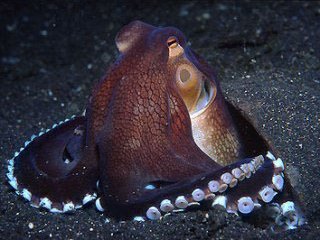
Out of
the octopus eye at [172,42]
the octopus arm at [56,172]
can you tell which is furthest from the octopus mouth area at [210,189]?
the octopus eye at [172,42]

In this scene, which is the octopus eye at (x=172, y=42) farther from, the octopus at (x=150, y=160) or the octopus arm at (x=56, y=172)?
the octopus arm at (x=56, y=172)

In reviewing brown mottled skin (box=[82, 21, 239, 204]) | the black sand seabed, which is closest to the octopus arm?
brown mottled skin (box=[82, 21, 239, 204])

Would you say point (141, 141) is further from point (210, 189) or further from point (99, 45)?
point (99, 45)

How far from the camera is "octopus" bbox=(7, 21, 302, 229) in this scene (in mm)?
2295

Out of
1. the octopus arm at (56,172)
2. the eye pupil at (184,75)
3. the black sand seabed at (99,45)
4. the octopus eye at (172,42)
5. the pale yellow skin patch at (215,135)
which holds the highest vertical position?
the octopus eye at (172,42)

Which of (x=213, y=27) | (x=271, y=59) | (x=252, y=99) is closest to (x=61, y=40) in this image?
(x=213, y=27)

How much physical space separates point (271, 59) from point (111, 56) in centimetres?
174

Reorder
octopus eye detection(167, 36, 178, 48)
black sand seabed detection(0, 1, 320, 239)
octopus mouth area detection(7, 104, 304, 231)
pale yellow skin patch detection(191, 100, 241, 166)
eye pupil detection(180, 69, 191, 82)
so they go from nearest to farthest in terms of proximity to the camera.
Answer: octopus mouth area detection(7, 104, 304, 231) < octopus eye detection(167, 36, 178, 48) < eye pupil detection(180, 69, 191, 82) < pale yellow skin patch detection(191, 100, 241, 166) < black sand seabed detection(0, 1, 320, 239)

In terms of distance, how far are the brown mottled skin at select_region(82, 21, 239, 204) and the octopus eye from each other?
0.02 meters

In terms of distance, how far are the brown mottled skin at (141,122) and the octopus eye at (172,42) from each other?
23 mm

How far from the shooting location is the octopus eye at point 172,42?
2434 millimetres

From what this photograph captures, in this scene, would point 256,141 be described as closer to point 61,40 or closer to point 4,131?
point 4,131

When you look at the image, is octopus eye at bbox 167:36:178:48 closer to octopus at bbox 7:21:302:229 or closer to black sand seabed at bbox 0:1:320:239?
octopus at bbox 7:21:302:229

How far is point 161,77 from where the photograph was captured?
93.0 inches
